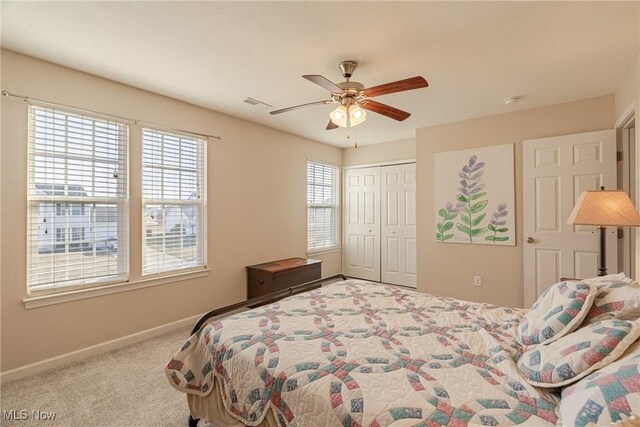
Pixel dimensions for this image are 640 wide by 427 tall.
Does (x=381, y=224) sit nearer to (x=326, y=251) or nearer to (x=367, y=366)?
(x=326, y=251)

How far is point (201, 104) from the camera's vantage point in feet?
11.1

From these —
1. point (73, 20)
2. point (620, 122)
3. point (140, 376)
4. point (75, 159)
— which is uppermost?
point (73, 20)

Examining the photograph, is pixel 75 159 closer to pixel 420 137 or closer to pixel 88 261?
pixel 88 261

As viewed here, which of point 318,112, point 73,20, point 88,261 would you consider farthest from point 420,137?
point 88,261

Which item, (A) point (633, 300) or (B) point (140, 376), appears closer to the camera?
(A) point (633, 300)

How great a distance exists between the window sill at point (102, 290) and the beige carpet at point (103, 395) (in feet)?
1.80

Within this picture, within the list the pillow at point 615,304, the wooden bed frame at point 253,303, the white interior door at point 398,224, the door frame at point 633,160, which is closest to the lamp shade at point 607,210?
the door frame at point 633,160

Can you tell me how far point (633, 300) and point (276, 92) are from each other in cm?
294

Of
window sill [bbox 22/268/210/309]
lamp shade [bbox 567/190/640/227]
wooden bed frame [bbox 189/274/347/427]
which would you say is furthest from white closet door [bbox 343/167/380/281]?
lamp shade [bbox 567/190/640/227]

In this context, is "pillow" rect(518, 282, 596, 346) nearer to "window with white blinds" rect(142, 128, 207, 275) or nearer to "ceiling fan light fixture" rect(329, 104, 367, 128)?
"ceiling fan light fixture" rect(329, 104, 367, 128)

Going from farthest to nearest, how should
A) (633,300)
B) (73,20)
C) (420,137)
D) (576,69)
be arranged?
1. (420,137)
2. (576,69)
3. (73,20)
4. (633,300)

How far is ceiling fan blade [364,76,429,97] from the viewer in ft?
6.14

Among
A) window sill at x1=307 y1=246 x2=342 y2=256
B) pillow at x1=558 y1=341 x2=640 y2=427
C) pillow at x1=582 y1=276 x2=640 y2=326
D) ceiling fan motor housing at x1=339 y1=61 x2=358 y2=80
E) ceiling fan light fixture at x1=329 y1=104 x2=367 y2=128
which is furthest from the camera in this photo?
window sill at x1=307 y1=246 x2=342 y2=256

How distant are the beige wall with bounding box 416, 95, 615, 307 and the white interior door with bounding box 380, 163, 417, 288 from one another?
0.63 m
